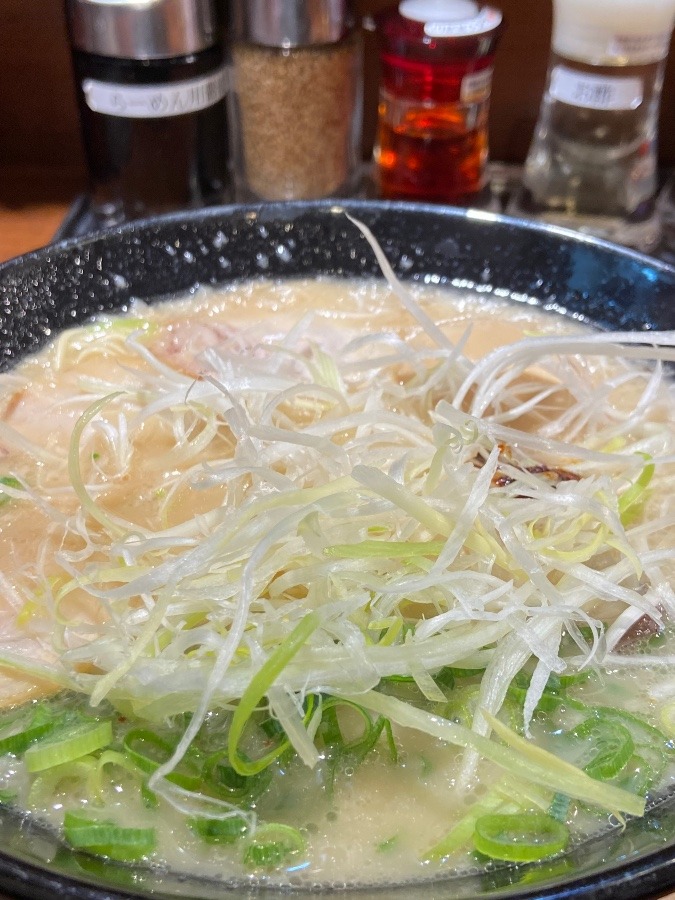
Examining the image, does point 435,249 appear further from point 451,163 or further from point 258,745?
point 258,745

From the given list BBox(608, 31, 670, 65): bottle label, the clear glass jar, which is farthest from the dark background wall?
BBox(608, 31, 670, 65): bottle label

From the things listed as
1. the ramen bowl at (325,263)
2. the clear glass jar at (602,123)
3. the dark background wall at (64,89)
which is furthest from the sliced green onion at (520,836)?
the dark background wall at (64,89)

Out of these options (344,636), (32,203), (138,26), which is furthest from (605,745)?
(32,203)

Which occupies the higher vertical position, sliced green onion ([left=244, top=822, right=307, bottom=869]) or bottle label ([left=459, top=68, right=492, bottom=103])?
bottle label ([left=459, top=68, right=492, bottom=103])

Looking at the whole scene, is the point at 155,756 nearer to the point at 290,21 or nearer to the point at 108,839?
the point at 108,839

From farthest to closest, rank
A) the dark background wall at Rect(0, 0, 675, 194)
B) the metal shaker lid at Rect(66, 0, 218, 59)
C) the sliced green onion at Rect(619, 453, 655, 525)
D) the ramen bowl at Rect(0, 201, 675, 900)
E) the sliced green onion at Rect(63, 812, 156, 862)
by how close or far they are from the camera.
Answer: the dark background wall at Rect(0, 0, 675, 194) → the metal shaker lid at Rect(66, 0, 218, 59) → the ramen bowl at Rect(0, 201, 675, 900) → the sliced green onion at Rect(619, 453, 655, 525) → the sliced green onion at Rect(63, 812, 156, 862)

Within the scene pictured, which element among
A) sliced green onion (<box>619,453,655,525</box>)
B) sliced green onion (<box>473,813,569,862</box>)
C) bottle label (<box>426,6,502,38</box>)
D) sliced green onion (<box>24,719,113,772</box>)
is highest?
bottle label (<box>426,6,502,38</box>)

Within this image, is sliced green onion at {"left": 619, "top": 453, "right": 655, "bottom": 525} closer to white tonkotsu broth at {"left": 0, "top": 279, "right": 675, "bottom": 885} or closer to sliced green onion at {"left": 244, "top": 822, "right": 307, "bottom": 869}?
white tonkotsu broth at {"left": 0, "top": 279, "right": 675, "bottom": 885}
